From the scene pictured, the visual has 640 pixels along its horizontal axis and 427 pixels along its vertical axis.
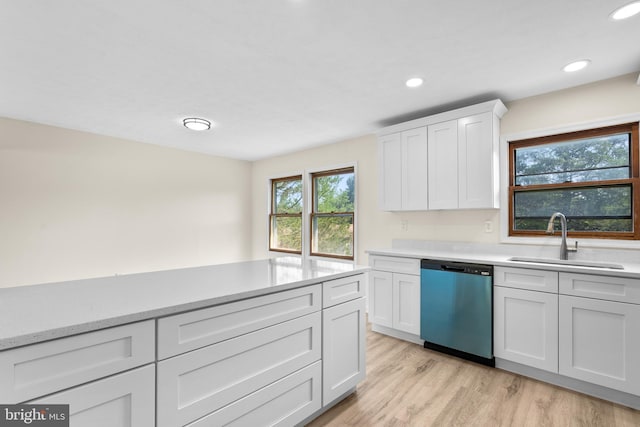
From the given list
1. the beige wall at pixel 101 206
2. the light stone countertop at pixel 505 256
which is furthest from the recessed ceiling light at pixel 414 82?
the beige wall at pixel 101 206

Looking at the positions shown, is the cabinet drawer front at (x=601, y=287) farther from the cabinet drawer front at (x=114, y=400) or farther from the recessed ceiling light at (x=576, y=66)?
the cabinet drawer front at (x=114, y=400)

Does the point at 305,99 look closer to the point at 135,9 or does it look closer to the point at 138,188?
the point at 135,9

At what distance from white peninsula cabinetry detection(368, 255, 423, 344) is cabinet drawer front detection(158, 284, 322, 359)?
156cm

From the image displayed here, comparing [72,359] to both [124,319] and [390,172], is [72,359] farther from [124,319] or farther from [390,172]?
[390,172]

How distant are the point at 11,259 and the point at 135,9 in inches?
136

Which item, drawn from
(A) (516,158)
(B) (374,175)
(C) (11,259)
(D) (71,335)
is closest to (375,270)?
(B) (374,175)

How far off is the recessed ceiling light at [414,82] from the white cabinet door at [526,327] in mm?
1877

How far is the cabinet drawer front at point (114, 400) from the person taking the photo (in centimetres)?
99

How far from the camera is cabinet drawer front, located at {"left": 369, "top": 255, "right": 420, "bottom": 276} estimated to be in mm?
3039

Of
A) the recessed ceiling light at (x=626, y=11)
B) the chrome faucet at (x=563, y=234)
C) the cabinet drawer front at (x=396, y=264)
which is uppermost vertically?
the recessed ceiling light at (x=626, y=11)

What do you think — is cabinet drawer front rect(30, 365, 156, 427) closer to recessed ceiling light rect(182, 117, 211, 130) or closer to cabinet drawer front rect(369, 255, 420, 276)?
cabinet drawer front rect(369, 255, 420, 276)

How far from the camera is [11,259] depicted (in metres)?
3.42

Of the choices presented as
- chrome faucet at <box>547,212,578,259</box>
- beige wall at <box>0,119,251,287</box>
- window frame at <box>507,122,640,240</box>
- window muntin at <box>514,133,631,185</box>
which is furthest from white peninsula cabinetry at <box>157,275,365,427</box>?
beige wall at <box>0,119,251,287</box>

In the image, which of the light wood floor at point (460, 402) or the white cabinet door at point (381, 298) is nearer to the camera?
the light wood floor at point (460, 402)
